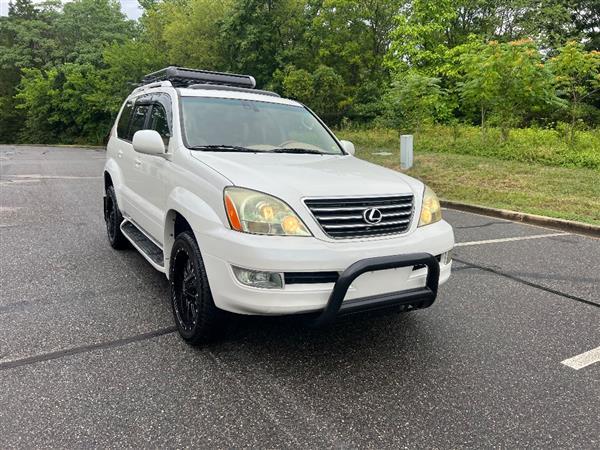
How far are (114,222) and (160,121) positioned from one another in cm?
182

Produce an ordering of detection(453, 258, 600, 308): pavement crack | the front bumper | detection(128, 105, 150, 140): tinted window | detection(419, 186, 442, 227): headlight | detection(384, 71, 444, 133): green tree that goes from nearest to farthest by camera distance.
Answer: the front bumper
detection(419, 186, 442, 227): headlight
detection(453, 258, 600, 308): pavement crack
detection(128, 105, 150, 140): tinted window
detection(384, 71, 444, 133): green tree

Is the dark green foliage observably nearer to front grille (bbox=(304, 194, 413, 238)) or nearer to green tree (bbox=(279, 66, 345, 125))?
green tree (bbox=(279, 66, 345, 125))

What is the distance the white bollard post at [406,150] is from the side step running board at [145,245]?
850cm

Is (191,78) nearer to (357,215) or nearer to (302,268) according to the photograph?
(357,215)

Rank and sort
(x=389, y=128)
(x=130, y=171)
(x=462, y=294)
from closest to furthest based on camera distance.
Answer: (x=462, y=294), (x=130, y=171), (x=389, y=128)

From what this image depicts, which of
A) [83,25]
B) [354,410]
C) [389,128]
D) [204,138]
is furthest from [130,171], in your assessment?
[83,25]

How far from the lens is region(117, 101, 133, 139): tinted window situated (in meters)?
5.30

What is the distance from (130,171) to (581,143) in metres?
13.9

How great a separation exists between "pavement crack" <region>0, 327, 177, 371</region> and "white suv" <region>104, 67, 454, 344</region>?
0.27 metres

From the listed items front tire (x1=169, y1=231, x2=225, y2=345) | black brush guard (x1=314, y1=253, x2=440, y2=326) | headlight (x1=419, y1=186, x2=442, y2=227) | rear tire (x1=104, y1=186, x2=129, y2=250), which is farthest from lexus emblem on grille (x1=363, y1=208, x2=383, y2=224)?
rear tire (x1=104, y1=186, x2=129, y2=250)

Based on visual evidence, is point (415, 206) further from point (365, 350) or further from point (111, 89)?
point (111, 89)

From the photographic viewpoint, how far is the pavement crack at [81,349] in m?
2.95

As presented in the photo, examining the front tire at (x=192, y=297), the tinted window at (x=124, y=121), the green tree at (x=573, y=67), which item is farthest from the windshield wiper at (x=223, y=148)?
the green tree at (x=573, y=67)

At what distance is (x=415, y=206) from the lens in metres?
3.16
